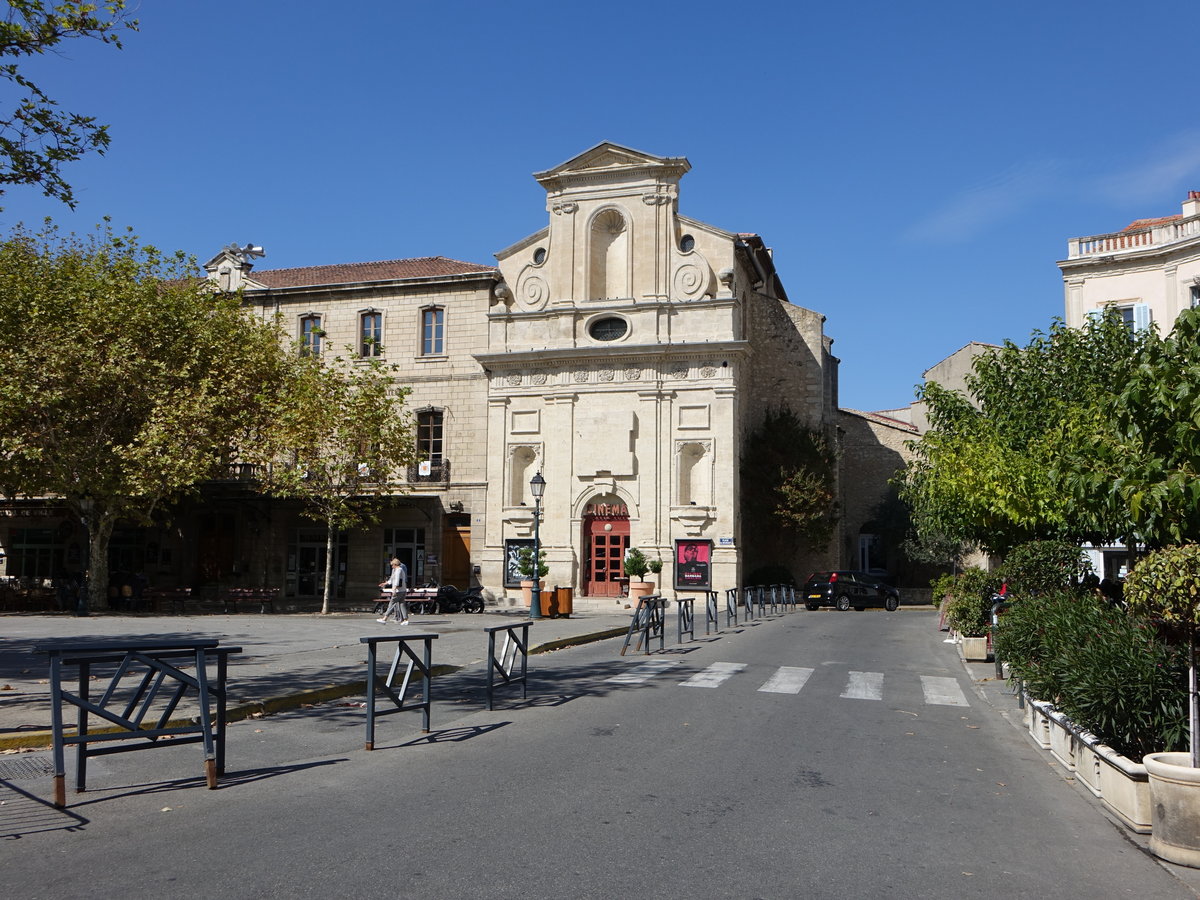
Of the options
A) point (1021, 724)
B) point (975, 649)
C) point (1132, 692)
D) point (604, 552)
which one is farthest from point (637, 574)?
point (1132, 692)

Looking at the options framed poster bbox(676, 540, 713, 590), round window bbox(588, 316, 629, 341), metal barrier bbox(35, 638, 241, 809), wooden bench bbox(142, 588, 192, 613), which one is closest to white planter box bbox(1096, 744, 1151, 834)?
metal barrier bbox(35, 638, 241, 809)

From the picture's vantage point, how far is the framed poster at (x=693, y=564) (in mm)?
34500

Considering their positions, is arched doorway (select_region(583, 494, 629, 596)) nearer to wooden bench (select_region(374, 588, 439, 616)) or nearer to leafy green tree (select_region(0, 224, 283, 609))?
wooden bench (select_region(374, 588, 439, 616))

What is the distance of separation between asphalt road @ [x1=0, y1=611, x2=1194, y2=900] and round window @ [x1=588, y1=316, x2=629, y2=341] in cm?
2653

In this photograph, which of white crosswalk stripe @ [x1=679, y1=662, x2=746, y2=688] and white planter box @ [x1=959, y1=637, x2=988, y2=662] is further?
white planter box @ [x1=959, y1=637, x2=988, y2=662]

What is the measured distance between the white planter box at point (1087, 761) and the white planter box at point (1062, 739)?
0.17 m

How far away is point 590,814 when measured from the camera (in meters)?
6.37

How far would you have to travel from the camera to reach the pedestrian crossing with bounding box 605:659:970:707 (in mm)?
12578

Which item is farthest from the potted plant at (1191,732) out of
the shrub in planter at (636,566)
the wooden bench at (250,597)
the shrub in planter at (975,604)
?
Result: the wooden bench at (250,597)

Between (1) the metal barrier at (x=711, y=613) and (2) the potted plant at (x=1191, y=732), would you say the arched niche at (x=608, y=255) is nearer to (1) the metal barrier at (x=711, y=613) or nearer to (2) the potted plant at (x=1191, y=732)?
A: (1) the metal barrier at (x=711, y=613)

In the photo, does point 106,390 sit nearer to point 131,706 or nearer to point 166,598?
point 166,598

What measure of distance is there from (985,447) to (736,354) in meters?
16.3

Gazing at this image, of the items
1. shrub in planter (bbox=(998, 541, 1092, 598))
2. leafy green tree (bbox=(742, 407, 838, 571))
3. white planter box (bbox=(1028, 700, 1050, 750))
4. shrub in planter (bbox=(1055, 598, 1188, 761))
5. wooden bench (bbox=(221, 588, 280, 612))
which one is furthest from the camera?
leafy green tree (bbox=(742, 407, 838, 571))

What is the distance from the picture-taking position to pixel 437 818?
621 centimetres
